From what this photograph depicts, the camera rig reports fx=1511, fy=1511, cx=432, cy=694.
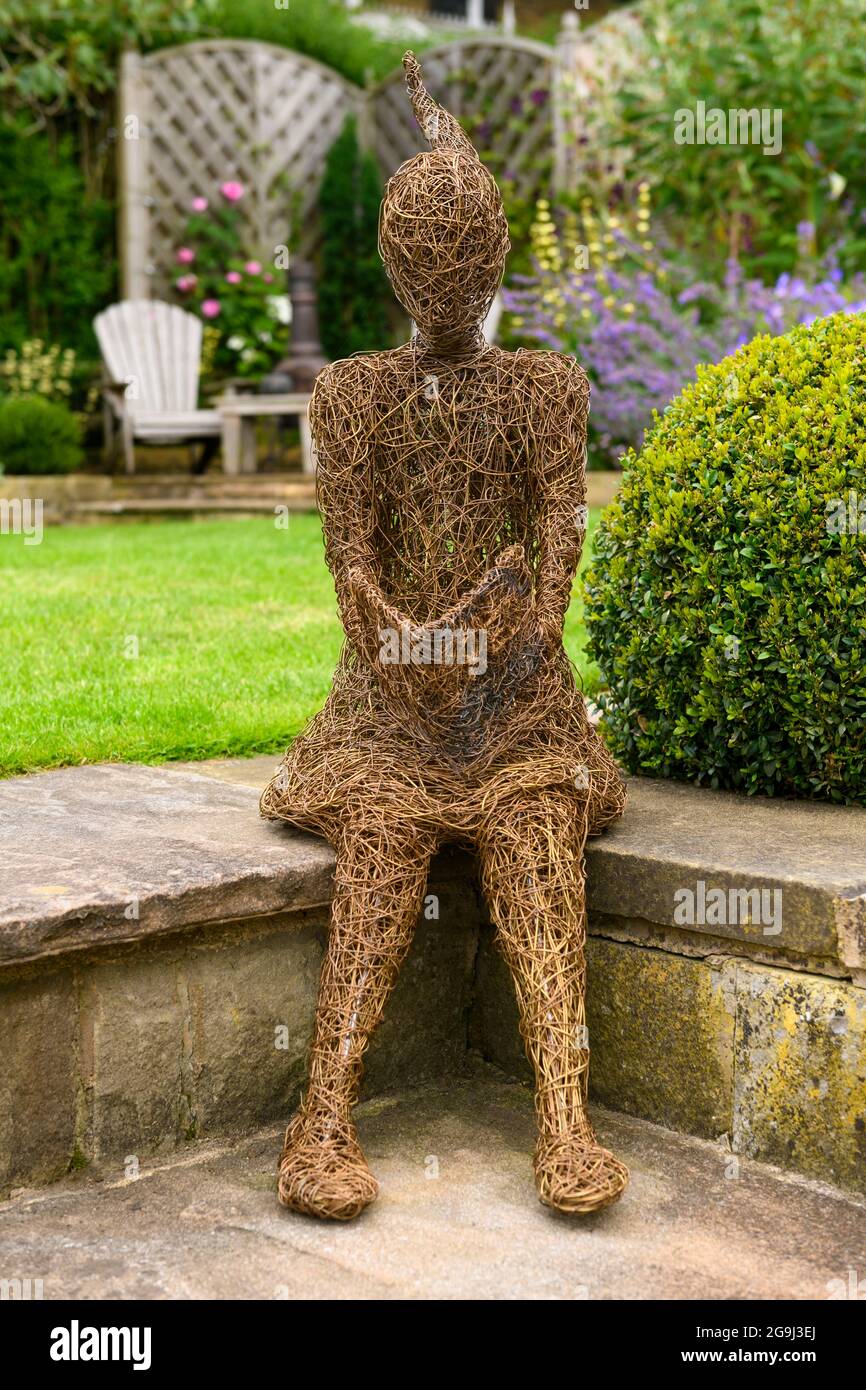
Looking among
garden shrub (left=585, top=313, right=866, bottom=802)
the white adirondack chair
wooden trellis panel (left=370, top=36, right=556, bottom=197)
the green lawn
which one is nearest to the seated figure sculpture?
garden shrub (left=585, top=313, right=866, bottom=802)

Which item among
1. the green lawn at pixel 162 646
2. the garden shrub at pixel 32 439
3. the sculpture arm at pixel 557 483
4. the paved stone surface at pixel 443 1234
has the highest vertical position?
the garden shrub at pixel 32 439

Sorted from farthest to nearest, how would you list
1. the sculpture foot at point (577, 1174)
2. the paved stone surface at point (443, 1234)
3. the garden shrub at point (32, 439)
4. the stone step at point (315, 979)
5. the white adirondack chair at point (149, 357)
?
the white adirondack chair at point (149, 357) → the garden shrub at point (32, 439) → the stone step at point (315, 979) → the sculpture foot at point (577, 1174) → the paved stone surface at point (443, 1234)

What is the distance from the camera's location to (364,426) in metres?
2.54

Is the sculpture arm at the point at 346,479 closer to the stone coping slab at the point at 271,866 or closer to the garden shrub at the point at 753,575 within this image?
the stone coping slab at the point at 271,866

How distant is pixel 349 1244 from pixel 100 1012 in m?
0.51

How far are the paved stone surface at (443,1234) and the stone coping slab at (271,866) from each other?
38 cm

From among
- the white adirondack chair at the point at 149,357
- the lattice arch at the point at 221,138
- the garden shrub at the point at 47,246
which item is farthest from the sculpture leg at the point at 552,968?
the lattice arch at the point at 221,138

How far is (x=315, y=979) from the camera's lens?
8.38 ft

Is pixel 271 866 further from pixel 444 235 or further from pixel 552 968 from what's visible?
pixel 444 235

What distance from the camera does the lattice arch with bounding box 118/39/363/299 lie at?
10.3 meters

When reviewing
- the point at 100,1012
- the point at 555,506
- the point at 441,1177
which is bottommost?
the point at 441,1177

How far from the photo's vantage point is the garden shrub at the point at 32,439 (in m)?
8.68

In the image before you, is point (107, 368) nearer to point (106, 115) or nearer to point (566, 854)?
point (106, 115)

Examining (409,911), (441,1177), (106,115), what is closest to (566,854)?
(409,911)
